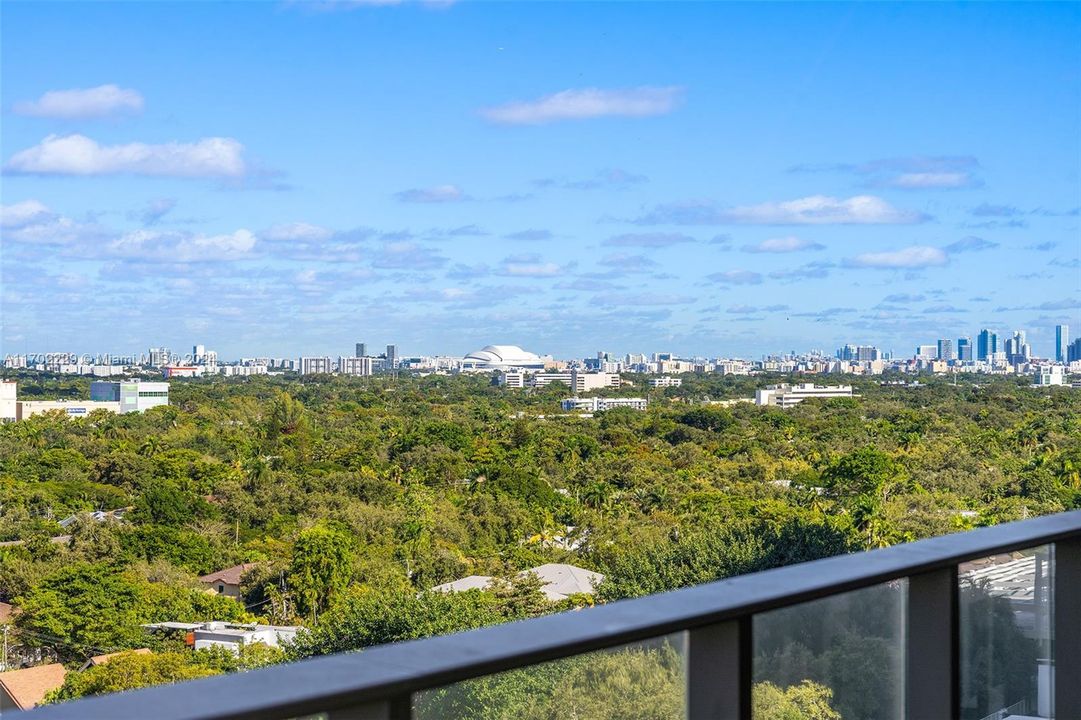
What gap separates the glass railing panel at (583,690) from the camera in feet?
2.30

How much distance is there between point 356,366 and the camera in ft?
183

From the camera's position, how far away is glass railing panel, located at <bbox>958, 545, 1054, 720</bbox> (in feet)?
3.92

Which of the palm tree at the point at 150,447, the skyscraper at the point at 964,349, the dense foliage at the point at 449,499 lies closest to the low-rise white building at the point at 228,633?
the dense foliage at the point at 449,499

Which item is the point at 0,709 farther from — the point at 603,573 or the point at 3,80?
the point at 3,80

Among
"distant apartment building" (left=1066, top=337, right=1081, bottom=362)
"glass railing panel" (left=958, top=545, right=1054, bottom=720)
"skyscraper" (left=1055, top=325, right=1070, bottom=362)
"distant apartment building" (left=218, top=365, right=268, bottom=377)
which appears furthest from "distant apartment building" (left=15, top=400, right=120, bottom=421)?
"glass railing panel" (left=958, top=545, right=1054, bottom=720)

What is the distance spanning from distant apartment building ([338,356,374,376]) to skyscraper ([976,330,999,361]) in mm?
28061

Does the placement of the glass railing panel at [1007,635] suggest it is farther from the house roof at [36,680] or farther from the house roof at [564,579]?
the house roof at [564,579]

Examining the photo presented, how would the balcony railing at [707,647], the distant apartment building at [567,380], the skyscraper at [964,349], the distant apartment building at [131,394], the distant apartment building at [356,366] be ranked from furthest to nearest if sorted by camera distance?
the distant apartment building at [356,366], the distant apartment building at [567,380], the skyscraper at [964,349], the distant apartment building at [131,394], the balcony railing at [707,647]

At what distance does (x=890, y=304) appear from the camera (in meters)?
53.5

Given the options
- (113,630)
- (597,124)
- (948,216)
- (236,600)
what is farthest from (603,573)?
(948,216)

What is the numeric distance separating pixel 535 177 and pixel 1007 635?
50878mm

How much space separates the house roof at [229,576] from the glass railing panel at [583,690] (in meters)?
21.3

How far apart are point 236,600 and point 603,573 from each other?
6.84 metres

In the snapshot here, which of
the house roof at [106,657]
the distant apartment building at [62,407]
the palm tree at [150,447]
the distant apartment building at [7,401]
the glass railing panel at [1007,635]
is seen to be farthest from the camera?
the distant apartment building at [62,407]
